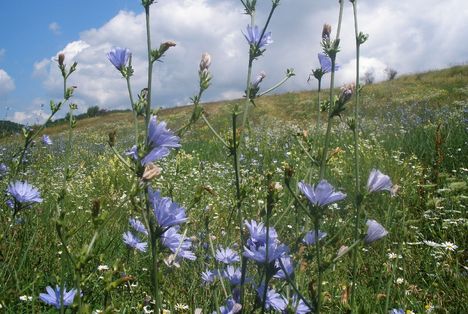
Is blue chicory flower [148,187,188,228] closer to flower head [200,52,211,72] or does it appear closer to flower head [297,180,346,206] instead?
flower head [297,180,346,206]

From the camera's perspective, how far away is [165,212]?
1.05m

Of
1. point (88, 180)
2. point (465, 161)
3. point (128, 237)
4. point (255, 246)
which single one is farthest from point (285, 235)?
point (88, 180)

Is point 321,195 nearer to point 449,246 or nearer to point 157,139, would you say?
point 157,139

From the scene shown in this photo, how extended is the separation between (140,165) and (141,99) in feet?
1.00

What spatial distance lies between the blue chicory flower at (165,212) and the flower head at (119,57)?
1.48 ft

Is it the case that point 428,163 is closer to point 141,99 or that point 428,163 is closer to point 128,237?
point 128,237

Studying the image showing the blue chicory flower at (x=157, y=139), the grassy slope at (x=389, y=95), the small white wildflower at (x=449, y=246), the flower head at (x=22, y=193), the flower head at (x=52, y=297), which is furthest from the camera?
the grassy slope at (x=389, y=95)

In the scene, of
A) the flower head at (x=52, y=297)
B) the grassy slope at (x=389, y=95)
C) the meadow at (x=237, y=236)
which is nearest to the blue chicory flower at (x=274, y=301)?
the meadow at (x=237, y=236)

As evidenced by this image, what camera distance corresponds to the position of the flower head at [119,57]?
129cm

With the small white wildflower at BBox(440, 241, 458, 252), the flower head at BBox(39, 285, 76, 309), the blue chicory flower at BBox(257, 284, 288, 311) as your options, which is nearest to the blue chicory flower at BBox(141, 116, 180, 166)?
the blue chicory flower at BBox(257, 284, 288, 311)

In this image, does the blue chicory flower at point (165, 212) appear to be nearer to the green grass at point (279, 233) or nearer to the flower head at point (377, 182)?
the green grass at point (279, 233)

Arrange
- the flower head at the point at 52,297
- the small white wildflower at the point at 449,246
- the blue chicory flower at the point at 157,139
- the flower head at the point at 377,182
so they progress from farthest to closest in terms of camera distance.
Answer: the small white wildflower at the point at 449,246 → the flower head at the point at 52,297 → the flower head at the point at 377,182 → the blue chicory flower at the point at 157,139

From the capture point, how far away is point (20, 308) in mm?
1897

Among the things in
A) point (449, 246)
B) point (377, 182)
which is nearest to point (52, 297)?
point (377, 182)
